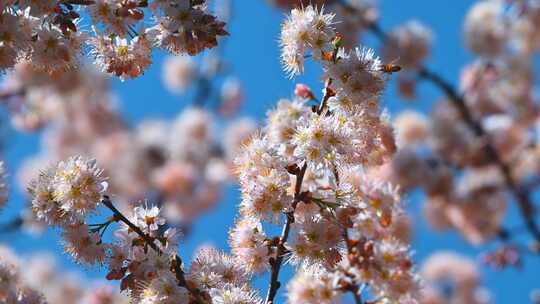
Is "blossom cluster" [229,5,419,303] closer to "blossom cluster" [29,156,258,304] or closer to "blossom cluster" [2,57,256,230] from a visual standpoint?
"blossom cluster" [29,156,258,304]

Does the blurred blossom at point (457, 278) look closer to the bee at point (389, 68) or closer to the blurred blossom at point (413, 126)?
the blurred blossom at point (413, 126)

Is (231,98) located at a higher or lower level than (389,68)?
higher

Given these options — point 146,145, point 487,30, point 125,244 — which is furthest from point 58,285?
point 125,244

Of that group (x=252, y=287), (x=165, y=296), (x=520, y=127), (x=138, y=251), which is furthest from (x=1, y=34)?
(x=520, y=127)

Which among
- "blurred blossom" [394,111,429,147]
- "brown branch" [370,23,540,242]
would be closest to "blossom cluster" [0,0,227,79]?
"brown branch" [370,23,540,242]

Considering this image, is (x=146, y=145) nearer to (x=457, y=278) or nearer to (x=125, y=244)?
(x=457, y=278)

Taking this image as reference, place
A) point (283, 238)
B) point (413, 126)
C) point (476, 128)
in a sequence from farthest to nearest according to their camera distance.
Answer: point (413, 126), point (476, 128), point (283, 238)

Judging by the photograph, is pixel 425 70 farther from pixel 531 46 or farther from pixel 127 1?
pixel 127 1

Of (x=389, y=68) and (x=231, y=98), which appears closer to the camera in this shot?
(x=389, y=68)
